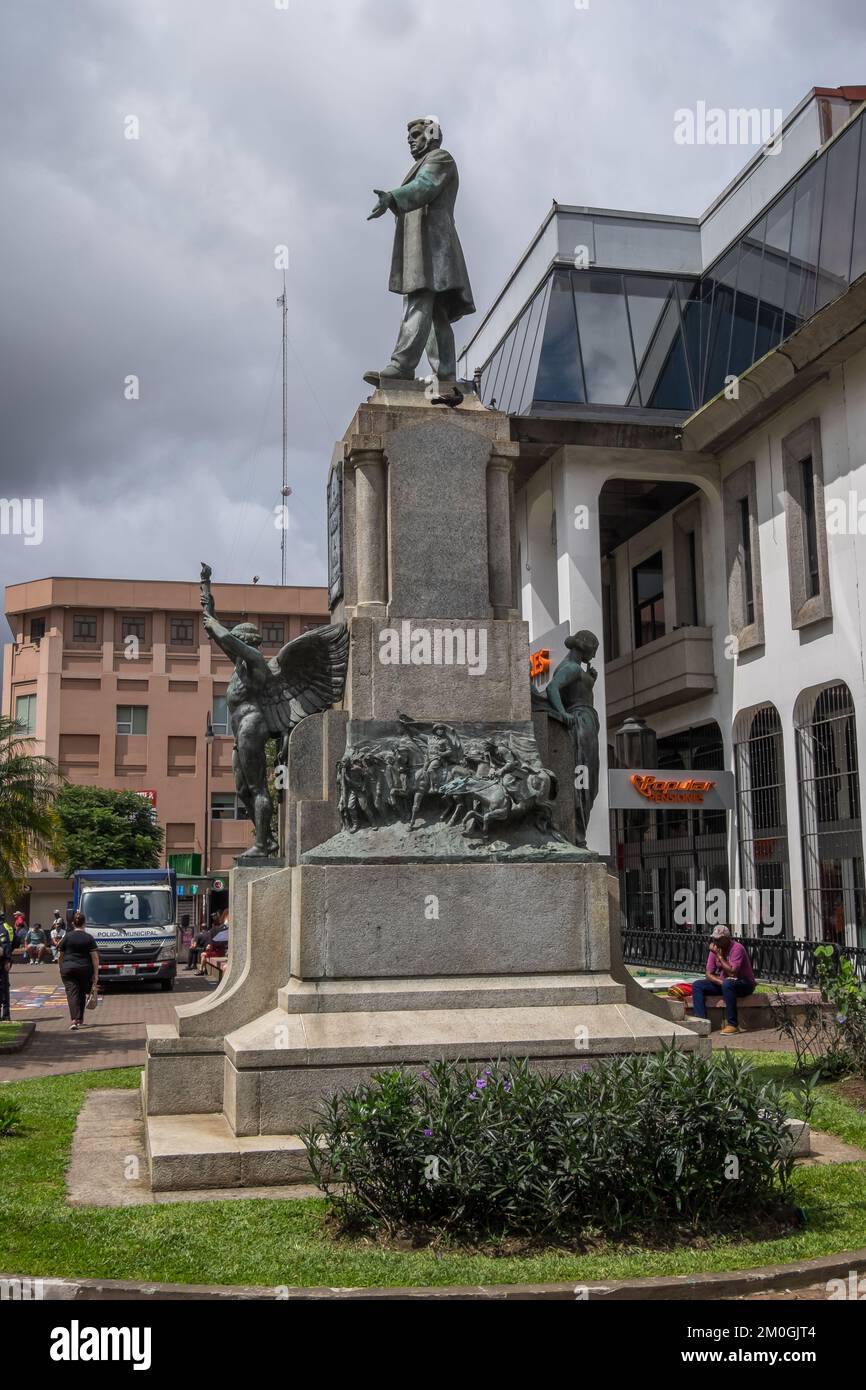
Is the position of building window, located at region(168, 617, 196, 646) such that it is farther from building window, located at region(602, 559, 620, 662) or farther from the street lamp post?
building window, located at region(602, 559, 620, 662)

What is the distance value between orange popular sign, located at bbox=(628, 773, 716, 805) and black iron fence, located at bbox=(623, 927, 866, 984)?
2.97 metres

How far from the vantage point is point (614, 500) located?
35.9m

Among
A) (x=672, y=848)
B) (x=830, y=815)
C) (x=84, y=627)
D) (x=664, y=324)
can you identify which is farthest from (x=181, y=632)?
(x=830, y=815)

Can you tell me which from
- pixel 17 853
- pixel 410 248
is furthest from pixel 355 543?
pixel 17 853

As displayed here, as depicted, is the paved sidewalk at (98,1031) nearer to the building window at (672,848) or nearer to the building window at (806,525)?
the building window at (672,848)

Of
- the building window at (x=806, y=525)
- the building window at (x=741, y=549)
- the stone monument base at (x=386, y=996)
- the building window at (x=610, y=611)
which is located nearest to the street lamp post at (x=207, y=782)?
the building window at (x=610, y=611)

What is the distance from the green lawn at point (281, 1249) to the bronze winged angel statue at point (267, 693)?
369cm

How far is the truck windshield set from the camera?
3238 cm

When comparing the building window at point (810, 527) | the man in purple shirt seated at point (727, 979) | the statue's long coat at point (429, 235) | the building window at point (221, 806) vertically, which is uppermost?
the building window at point (810, 527)

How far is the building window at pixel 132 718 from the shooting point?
213ft

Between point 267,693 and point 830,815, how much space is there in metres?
18.9

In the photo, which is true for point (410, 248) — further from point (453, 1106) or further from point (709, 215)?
point (709, 215)

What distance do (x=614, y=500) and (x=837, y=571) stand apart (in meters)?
11.1

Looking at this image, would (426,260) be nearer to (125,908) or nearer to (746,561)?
(746,561)
